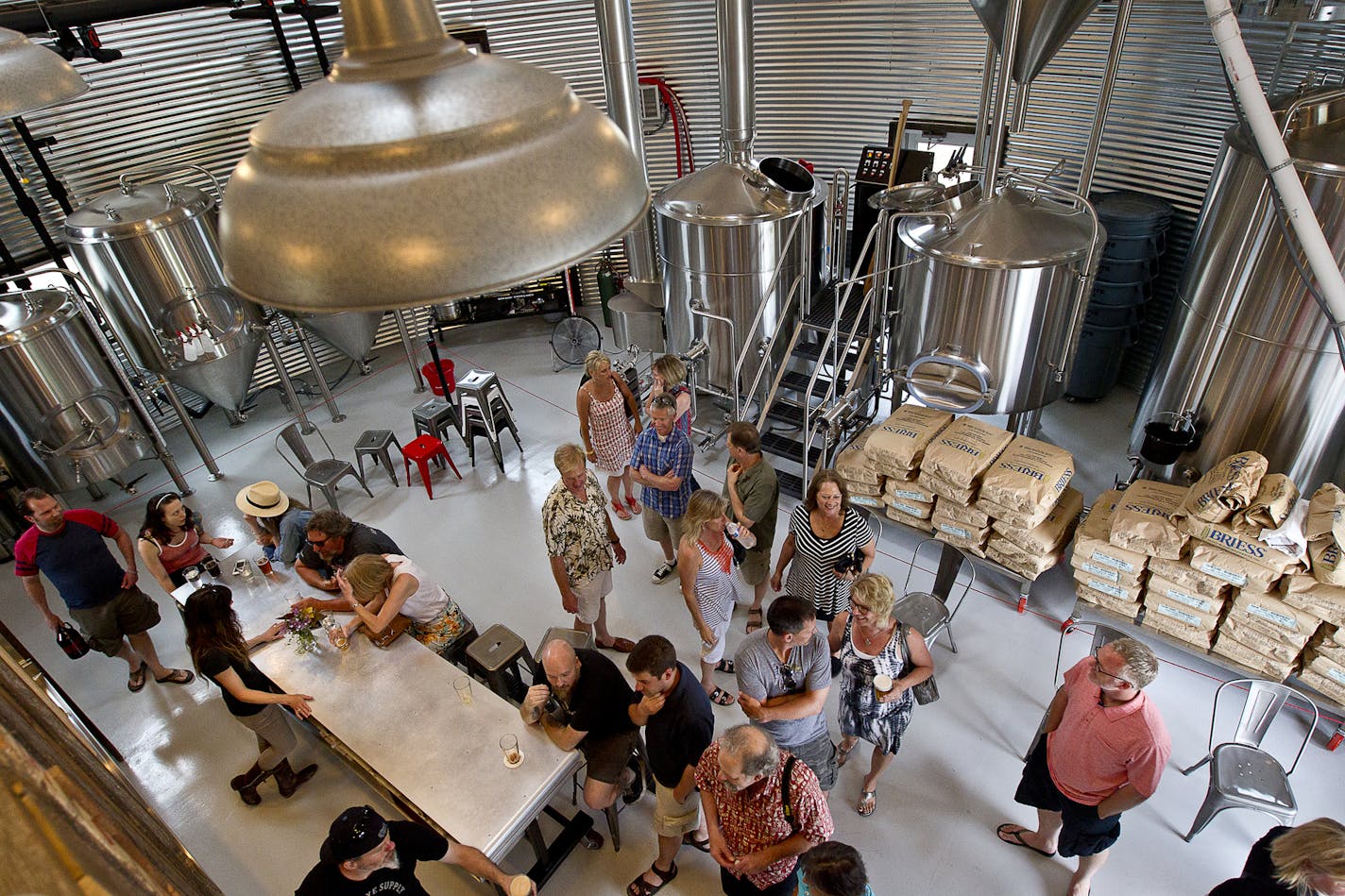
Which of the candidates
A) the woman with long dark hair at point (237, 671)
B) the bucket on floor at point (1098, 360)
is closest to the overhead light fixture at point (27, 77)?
the woman with long dark hair at point (237, 671)

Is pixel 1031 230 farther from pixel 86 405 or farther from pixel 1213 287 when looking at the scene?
pixel 86 405

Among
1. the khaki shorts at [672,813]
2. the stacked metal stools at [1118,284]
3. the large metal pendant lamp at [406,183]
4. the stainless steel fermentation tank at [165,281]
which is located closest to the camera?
the large metal pendant lamp at [406,183]

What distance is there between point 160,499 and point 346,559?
4.24 feet

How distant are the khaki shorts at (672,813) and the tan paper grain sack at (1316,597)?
9.96ft

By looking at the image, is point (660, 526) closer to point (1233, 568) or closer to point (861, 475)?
point (861, 475)

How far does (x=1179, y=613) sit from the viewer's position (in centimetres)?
412

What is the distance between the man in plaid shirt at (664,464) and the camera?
4.59 meters

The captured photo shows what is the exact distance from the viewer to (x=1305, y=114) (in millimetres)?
4215

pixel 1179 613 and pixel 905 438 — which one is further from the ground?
pixel 905 438

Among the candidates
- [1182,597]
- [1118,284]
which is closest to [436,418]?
[1182,597]

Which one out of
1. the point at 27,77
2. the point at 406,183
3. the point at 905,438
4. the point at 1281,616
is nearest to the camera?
the point at 406,183

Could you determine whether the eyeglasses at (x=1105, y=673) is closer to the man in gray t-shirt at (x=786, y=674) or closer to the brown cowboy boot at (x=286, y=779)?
the man in gray t-shirt at (x=786, y=674)

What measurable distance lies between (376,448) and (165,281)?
208cm

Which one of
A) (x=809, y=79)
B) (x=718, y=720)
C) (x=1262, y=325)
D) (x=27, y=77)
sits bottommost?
(x=718, y=720)
